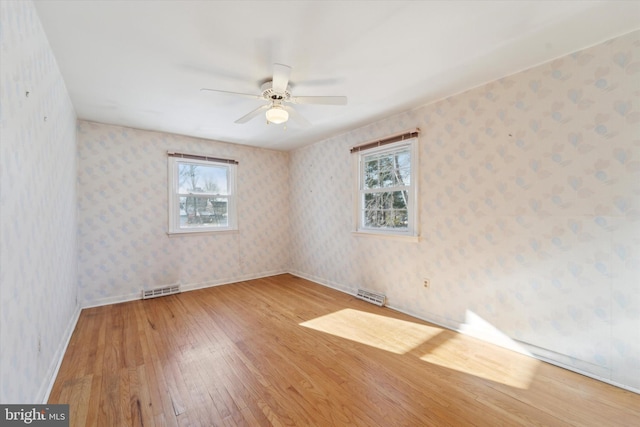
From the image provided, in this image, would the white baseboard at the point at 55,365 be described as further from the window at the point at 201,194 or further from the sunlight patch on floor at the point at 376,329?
the sunlight patch on floor at the point at 376,329

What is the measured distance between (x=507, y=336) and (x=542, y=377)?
1.47 ft

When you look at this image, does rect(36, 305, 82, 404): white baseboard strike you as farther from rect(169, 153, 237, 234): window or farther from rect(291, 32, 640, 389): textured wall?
rect(291, 32, 640, 389): textured wall

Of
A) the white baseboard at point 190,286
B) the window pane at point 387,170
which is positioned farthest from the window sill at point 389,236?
the white baseboard at point 190,286

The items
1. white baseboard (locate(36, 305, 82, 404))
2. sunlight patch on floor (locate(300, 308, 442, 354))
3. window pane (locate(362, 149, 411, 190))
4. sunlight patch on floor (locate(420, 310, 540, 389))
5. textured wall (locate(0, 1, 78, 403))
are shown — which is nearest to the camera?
textured wall (locate(0, 1, 78, 403))

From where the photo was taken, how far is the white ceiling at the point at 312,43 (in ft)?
5.31

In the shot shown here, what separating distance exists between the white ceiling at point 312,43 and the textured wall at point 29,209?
32 cm

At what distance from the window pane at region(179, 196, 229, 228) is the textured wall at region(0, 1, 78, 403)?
1.87 meters

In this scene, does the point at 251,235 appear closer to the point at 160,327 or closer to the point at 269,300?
the point at 269,300

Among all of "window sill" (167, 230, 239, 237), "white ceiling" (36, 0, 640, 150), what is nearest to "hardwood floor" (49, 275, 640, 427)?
"window sill" (167, 230, 239, 237)

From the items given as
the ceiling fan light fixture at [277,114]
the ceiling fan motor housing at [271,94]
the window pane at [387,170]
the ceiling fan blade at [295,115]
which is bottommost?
the window pane at [387,170]

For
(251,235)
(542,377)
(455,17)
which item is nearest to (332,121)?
(455,17)

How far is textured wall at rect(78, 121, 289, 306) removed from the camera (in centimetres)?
351

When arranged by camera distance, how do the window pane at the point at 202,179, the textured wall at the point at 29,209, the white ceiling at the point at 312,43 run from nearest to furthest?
the textured wall at the point at 29,209, the white ceiling at the point at 312,43, the window pane at the point at 202,179

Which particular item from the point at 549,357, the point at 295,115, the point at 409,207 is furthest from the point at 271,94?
the point at 549,357
